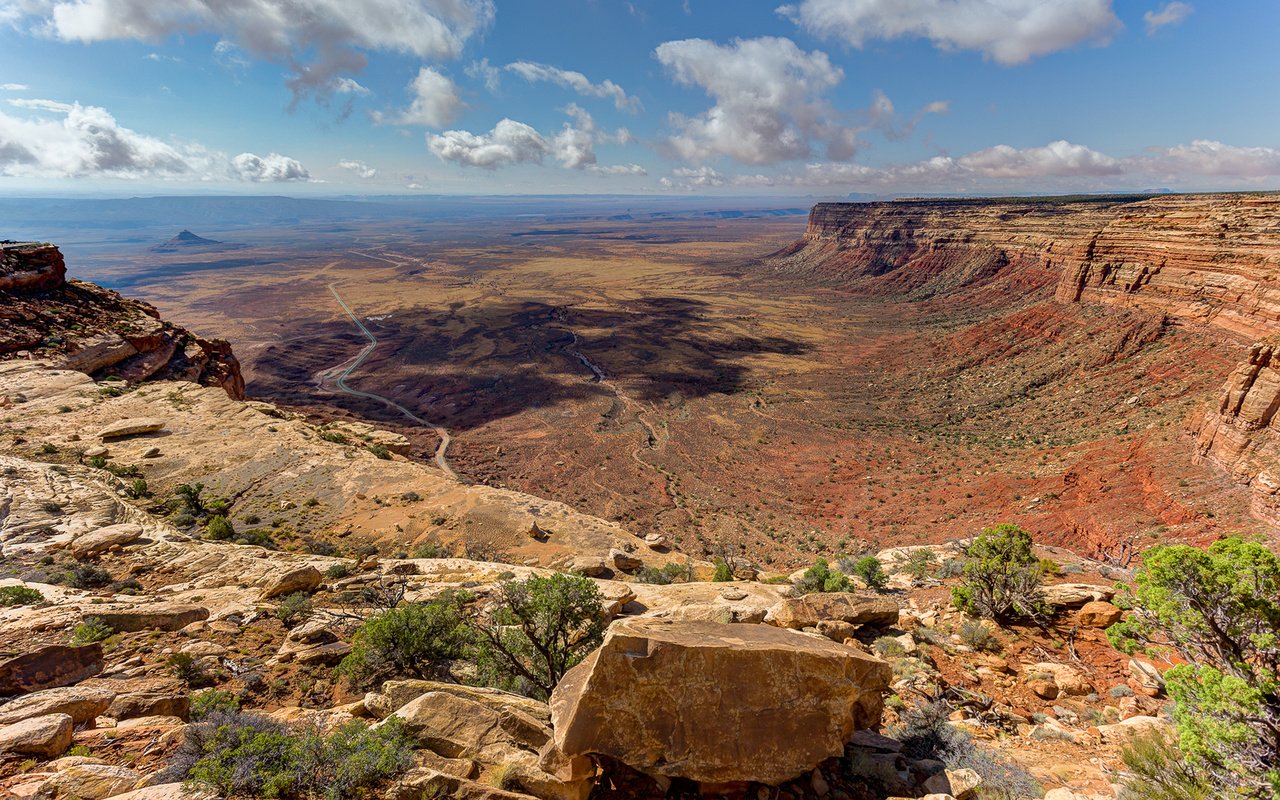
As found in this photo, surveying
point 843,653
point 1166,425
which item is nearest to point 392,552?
point 843,653

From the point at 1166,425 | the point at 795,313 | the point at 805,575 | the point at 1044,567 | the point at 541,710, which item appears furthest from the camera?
the point at 795,313

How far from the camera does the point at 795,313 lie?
111m

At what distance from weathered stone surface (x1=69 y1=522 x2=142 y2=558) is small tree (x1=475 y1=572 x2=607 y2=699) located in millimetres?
13436

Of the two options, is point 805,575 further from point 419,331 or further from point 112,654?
point 419,331

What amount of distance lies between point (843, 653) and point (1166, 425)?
3954 centimetres

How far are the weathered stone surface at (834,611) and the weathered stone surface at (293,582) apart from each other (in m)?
12.8

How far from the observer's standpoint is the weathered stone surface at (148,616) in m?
10.5

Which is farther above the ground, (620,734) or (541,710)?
(620,734)

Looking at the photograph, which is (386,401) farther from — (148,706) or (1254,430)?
(1254,430)

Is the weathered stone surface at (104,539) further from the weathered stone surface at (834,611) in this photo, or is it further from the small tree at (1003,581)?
the small tree at (1003,581)

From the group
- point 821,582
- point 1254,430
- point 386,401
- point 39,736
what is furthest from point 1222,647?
point 386,401

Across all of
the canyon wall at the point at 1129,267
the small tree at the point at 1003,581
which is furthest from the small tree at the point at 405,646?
the canyon wall at the point at 1129,267

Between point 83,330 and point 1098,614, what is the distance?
52.2 meters

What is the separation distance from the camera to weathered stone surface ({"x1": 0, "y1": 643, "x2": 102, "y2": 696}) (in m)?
7.80
